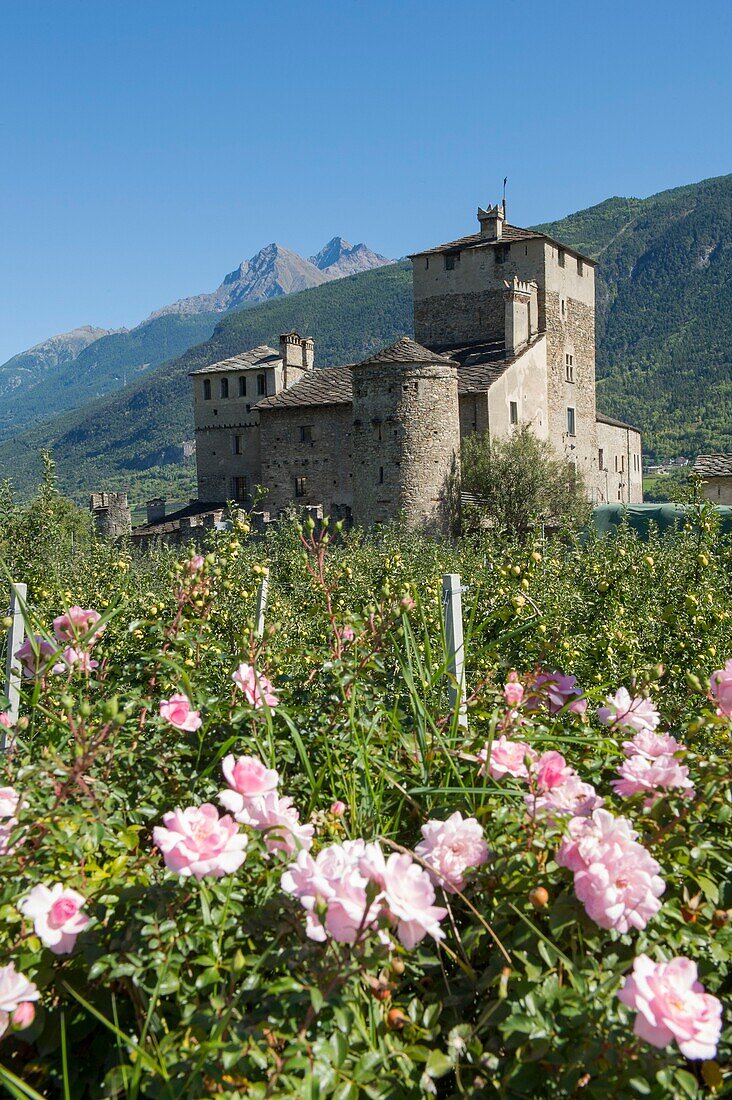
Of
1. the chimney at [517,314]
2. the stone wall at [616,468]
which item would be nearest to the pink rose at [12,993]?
the chimney at [517,314]

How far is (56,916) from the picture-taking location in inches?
84.4

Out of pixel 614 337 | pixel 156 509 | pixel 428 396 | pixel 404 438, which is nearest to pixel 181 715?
pixel 404 438

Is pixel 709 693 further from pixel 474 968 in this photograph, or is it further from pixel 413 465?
pixel 413 465

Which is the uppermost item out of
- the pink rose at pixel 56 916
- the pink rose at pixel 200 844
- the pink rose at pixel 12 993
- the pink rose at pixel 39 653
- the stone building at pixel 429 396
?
the stone building at pixel 429 396

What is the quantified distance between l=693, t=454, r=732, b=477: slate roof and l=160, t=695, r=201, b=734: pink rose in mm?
27248

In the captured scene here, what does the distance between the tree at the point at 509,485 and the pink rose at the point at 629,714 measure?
25.3 m

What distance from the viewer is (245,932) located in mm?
2188

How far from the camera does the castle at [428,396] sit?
28281mm

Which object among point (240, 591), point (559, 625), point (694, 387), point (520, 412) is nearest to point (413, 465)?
point (520, 412)

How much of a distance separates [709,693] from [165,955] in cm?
193

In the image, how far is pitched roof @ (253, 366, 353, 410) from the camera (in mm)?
32906

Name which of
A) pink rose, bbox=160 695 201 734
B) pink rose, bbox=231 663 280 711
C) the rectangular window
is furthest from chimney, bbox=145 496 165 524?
pink rose, bbox=160 695 201 734

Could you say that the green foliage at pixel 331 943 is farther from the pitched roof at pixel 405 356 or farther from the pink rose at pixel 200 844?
the pitched roof at pixel 405 356

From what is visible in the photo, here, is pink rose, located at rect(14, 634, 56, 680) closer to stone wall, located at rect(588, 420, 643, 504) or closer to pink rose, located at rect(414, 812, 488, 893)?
pink rose, located at rect(414, 812, 488, 893)
